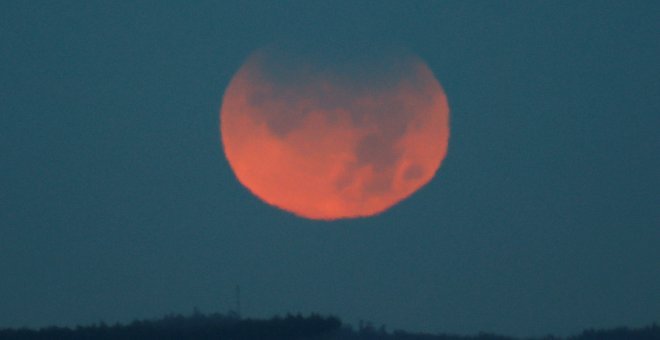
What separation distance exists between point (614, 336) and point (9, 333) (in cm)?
1615

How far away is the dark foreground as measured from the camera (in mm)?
42812

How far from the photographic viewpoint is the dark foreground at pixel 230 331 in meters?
42.8

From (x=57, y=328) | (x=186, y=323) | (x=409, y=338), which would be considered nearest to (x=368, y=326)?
(x=409, y=338)

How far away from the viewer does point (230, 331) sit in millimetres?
43281

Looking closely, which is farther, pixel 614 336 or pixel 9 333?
pixel 614 336

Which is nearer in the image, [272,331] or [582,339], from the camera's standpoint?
[272,331]

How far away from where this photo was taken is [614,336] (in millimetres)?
46094

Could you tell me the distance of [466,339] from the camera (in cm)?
4556

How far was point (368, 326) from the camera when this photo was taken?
149 feet

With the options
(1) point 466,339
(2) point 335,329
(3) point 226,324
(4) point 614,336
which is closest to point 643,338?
(4) point 614,336

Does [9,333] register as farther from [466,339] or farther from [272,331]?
[466,339]

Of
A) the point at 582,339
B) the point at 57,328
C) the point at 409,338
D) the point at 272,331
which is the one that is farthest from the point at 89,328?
the point at 582,339

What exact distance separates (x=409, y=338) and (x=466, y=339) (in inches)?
66.8

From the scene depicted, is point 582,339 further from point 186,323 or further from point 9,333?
point 9,333
